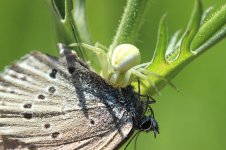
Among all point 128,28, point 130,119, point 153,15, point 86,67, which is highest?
point 153,15

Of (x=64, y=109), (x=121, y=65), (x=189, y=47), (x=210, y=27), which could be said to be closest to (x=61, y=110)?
(x=64, y=109)

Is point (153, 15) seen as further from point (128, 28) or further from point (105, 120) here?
point (105, 120)

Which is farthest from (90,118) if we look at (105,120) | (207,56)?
(207,56)

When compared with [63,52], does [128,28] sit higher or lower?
higher

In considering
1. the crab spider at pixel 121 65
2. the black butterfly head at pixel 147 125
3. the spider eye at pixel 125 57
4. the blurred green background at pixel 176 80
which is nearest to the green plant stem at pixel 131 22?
the crab spider at pixel 121 65

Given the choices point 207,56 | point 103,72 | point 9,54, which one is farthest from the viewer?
point 207,56

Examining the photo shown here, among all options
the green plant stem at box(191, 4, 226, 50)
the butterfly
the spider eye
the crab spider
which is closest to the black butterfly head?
the butterfly

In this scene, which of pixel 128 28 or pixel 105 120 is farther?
Result: pixel 128 28
